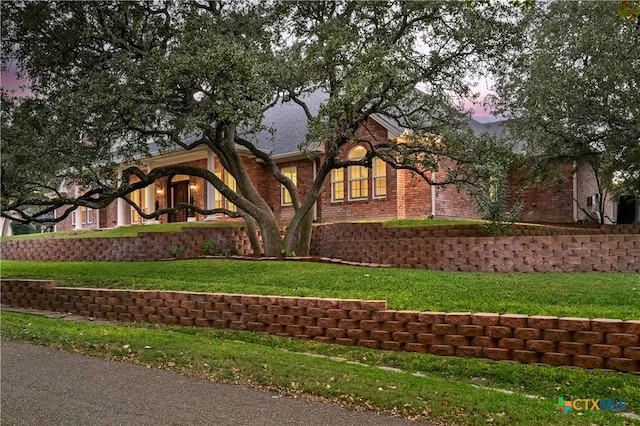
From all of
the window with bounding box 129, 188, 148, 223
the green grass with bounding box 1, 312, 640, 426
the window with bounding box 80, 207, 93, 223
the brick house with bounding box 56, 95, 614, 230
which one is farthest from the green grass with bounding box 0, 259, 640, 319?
the window with bounding box 80, 207, 93, 223

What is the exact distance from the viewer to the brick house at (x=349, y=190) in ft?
71.4

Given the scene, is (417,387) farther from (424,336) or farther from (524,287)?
(524,287)

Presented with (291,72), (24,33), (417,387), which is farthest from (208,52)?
(417,387)

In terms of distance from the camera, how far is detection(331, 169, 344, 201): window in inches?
931

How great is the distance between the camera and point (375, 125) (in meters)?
22.5

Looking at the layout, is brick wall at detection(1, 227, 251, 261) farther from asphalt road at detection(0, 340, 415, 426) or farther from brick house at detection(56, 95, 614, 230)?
asphalt road at detection(0, 340, 415, 426)

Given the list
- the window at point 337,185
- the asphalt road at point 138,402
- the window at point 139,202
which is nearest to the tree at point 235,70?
the window at point 337,185

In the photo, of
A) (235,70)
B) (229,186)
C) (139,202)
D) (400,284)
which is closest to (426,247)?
(400,284)

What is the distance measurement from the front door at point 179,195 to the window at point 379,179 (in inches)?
444

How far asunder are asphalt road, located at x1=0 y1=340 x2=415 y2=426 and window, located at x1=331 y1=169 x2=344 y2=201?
55.7 ft

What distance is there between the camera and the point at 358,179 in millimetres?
22984

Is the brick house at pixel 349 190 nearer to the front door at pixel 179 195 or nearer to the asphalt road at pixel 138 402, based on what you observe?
the front door at pixel 179 195

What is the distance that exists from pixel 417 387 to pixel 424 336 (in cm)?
160

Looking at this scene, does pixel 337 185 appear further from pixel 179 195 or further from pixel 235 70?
pixel 235 70
